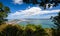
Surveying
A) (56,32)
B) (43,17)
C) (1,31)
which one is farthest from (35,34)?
(43,17)

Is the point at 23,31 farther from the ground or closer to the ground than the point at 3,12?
closer to the ground

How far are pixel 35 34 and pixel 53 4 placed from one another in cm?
313

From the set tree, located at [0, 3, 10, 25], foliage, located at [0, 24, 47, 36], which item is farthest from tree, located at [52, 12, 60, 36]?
tree, located at [0, 3, 10, 25]

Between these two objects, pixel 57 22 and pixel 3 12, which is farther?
pixel 3 12

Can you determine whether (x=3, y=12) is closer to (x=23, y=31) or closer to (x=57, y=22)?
(x=23, y=31)

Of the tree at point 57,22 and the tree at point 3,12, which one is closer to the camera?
the tree at point 57,22

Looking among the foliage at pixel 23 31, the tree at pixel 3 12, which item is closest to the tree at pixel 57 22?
the foliage at pixel 23 31

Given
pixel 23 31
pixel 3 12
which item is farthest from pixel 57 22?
pixel 3 12

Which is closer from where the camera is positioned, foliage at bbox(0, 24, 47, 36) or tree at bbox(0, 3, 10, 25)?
foliage at bbox(0, 24, 47, 36)

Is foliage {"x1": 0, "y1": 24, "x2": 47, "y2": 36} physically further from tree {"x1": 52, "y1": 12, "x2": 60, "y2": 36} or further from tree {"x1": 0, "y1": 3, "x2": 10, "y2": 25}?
tree {"x1": 0, "y1": 3, "x2": 10, "y2": 25}

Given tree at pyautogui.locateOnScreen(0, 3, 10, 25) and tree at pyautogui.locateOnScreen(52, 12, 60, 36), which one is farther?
tree at pyautogui.locateOnScreen(0, 3, 10, 25)

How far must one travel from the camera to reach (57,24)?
1092 centimetres

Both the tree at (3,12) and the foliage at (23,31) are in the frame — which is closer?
the foliage at (23,31)

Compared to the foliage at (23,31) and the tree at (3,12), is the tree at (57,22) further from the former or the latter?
the tree at (3,12)
